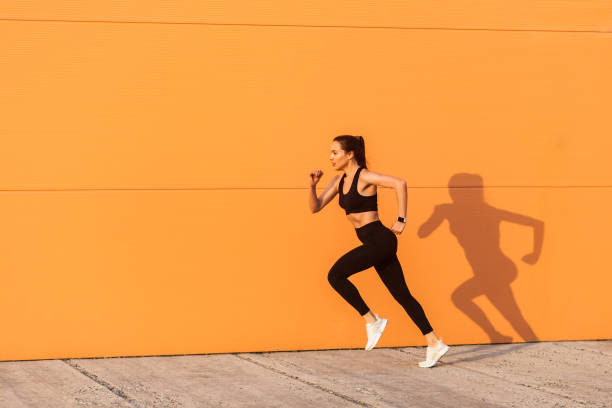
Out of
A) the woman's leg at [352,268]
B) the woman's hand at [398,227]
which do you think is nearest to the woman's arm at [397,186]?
the woman's hand at [398,227]

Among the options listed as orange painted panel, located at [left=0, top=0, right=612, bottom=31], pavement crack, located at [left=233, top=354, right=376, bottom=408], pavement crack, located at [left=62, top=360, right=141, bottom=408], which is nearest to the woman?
pavement crack, located at [left=233, top=354, right=376, bottom=408]

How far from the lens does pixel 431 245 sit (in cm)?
892

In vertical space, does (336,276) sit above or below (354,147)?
below

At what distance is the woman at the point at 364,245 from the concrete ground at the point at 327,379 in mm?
334

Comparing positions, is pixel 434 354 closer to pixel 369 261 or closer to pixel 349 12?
pixel 369 261

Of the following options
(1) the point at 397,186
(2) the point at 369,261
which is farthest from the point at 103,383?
(1) the point at 397,186

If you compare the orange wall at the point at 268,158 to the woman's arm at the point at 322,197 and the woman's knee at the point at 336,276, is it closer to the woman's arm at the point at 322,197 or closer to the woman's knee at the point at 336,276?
the woman's arm at the point at 322,197

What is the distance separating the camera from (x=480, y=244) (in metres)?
9.01

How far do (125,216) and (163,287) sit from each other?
67cm

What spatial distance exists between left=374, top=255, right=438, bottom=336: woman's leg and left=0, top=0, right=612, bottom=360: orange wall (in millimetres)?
989

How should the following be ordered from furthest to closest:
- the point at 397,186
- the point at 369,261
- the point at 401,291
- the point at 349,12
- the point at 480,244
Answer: the point at 480,244, the point at 349,12, the point at 401,291, the point at 369,261, the point at 397,186

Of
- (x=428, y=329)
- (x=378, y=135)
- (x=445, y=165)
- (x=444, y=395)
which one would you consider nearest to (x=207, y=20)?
(x=378, y=135)

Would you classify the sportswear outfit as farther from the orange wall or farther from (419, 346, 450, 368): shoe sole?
the orange wall

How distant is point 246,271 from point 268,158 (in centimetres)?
97
